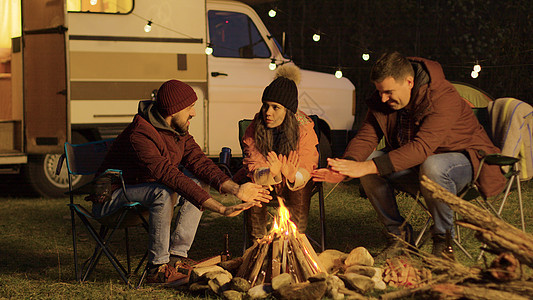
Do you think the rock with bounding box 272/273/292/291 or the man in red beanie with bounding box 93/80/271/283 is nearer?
the rock with bounding box 272/273/292/291

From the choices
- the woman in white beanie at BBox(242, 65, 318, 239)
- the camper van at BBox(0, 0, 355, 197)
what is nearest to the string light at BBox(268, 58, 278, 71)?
the camper van at BBox(0, 0, 355, 197)

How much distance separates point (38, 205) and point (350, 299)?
4389 millimetres

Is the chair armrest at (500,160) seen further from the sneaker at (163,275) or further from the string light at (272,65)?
the string light at (272,65)

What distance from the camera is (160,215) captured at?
3.63m

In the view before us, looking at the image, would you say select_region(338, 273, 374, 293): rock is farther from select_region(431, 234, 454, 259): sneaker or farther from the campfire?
select_region(431, 234, 454, 259): sneaker

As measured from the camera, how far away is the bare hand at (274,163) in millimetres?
4008

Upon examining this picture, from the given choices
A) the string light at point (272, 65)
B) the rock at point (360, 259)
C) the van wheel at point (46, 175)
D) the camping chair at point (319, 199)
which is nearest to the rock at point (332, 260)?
the rock at point (360, 259)

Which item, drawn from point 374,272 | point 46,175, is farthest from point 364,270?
point 46,175

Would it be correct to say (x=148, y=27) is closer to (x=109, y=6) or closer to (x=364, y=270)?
(x=109, y=6)

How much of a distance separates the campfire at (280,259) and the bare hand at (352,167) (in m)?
0.39

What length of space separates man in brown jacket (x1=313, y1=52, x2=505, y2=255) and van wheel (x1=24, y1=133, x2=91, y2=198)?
157 inches

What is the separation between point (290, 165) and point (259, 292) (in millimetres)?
964

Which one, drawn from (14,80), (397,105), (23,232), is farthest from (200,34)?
(397,105)

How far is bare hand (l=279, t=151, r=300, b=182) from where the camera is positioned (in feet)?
13.3
